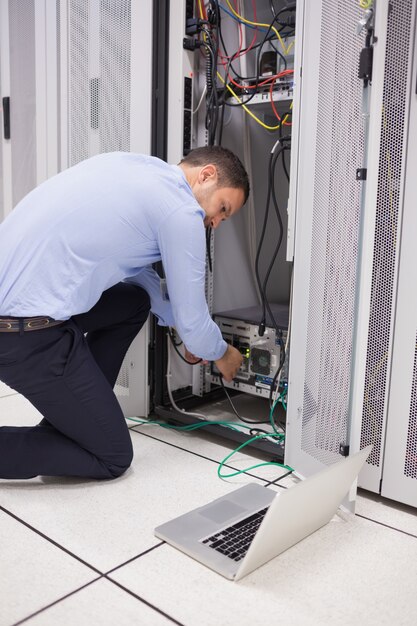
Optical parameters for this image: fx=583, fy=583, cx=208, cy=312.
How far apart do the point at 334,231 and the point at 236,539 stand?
92cm

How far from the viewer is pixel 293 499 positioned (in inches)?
53.1

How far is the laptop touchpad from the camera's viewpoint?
1645 mm

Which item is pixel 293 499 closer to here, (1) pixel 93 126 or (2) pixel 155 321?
(2) pixel 155 321

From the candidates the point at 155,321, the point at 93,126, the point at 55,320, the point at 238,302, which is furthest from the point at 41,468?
the point at 93,126

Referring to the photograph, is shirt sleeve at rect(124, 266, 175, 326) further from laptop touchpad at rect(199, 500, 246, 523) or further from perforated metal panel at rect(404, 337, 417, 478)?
perforated metal panel at rect(404, 337, 417, 478)

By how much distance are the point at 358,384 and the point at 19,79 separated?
229cm

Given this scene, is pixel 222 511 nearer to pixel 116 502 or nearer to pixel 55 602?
pixel 116 502

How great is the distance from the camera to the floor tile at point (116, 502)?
153 centimetres

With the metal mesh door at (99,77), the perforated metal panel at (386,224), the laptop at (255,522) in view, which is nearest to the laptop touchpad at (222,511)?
the laptop at (255,522)

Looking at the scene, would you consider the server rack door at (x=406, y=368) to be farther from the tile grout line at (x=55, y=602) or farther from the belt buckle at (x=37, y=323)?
the belt buckle at (x=37, y=323)

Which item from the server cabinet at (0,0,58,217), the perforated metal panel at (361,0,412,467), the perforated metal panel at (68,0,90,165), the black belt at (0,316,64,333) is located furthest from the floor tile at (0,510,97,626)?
the server cabinet at (0,0,58,217)

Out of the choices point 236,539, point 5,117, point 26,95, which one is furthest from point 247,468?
point 5,117

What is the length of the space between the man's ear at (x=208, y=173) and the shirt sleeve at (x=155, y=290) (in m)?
0.47

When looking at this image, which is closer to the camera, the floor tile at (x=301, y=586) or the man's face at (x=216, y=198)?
the floor tile at (x=301, y=586)
